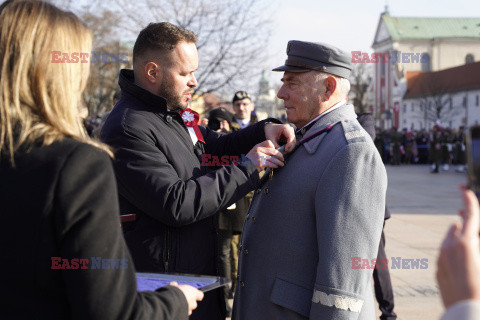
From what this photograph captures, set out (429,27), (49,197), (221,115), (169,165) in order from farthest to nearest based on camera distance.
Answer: (429,27) → (221,115) → (169,165) → (49,197)

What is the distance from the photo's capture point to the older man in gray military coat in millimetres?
2473

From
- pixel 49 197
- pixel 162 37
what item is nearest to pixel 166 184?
pixel 162 37

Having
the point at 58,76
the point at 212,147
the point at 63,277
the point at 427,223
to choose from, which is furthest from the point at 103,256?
the point at 427,223

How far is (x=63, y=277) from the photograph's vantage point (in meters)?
1.53

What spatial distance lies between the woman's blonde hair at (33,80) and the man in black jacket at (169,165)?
93 centimetres

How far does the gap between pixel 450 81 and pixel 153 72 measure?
70.5m

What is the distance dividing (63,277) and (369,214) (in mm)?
1443

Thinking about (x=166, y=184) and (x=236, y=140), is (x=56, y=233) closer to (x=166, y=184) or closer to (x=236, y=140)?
(x=166, y=184)

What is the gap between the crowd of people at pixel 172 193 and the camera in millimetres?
1497

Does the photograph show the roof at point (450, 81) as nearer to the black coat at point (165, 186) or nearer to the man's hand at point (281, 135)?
the man's hand at point (281, 135)

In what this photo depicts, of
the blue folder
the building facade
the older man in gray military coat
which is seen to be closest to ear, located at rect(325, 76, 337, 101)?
the older man in gray military coat

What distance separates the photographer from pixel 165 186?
2.49 m

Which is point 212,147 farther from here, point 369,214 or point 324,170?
point 369,214
